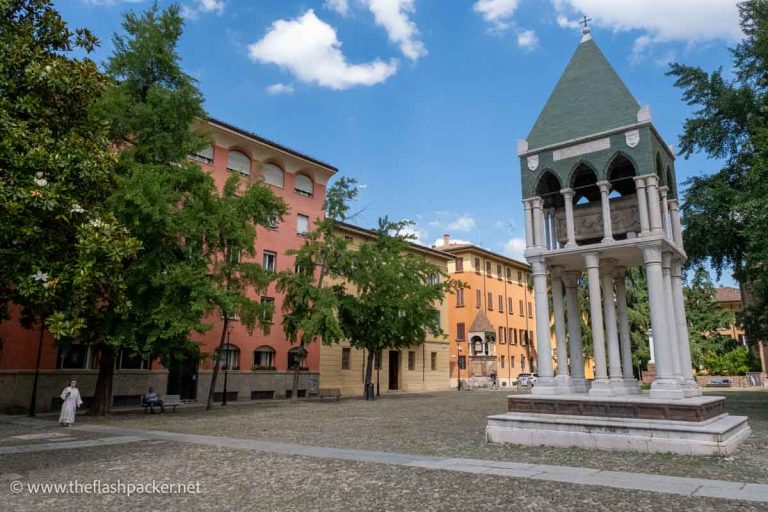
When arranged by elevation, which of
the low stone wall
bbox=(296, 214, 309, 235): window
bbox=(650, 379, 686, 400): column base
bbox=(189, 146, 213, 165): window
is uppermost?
bbox=(189, 146, 213, 165): window

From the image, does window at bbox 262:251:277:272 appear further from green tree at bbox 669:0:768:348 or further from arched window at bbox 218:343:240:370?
green tree at bbox 669:0:768:348

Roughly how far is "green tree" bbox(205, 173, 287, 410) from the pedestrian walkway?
23.1ft

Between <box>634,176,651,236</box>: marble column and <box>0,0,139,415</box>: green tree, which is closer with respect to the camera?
<box>0,0,139,415</box>: green tree

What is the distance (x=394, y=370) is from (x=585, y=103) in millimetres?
33708

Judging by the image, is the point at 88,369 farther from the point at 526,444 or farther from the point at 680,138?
the point at 680,138

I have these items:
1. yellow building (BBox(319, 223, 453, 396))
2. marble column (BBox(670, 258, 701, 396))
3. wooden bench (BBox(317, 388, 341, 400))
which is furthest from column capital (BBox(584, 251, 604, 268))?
wooden bench (BBox(317, 388, 341, 400))

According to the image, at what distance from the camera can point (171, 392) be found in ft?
96.6

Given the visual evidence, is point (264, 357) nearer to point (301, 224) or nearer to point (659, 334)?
point (301, 224)

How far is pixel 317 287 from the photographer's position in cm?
2952

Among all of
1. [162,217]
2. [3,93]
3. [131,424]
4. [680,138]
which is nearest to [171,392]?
[131,424]

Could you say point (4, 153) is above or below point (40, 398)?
above

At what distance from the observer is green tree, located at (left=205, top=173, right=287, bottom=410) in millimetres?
20609

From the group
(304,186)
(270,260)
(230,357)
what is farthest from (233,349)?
(304,186)

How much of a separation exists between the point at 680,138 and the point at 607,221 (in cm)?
1355
